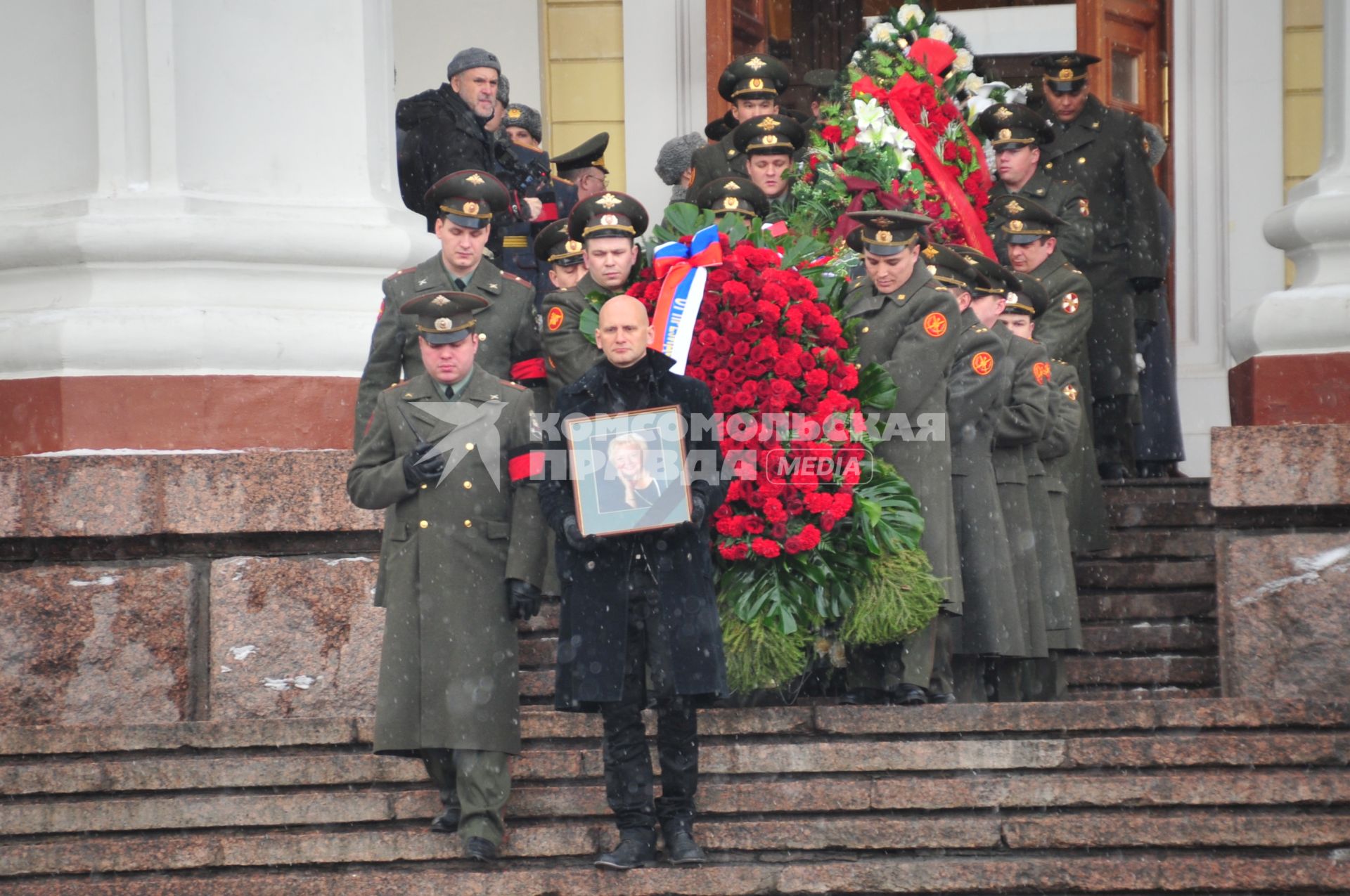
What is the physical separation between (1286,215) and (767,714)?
3323 millimetres

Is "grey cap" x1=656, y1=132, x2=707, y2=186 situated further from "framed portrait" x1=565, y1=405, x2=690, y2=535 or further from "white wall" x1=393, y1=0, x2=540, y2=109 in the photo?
"framed portrait" x1=565, y1=405, x2=690, y2=535

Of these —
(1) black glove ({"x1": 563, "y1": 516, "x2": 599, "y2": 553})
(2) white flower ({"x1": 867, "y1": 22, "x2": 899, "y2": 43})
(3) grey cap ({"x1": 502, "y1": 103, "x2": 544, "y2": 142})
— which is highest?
(2) white flower ({"x1": 867, "y1": 22, "x2": 899, "y2": 43})

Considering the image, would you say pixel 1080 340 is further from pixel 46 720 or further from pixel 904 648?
pixel 46 720

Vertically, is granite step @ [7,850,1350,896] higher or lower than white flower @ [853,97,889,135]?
lower

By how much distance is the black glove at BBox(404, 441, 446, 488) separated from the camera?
22.7 ft

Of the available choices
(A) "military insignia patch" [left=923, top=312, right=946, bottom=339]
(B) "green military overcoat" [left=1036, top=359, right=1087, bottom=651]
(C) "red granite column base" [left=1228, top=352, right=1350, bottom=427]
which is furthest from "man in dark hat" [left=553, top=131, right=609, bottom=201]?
(C) "red granite column base" [left=1228, top=352, right=1350, bottom=427]

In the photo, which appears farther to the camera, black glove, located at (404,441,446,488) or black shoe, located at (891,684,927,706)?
black shoe, located at (891,684,927,706)

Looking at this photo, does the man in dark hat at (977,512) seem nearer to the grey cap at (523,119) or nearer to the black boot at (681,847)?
the black boot at (681,847)

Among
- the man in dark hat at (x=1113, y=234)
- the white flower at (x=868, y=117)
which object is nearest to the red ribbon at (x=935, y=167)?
the white flower at (x=868, y=117)

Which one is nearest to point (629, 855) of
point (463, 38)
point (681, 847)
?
point (681, 847)

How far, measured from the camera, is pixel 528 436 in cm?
714

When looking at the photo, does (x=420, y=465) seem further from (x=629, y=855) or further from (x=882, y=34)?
(x=882, y=34)

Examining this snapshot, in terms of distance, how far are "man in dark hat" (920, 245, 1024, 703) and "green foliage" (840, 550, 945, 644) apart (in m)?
0.47

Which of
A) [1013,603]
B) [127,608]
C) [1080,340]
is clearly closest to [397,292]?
[127,608]
